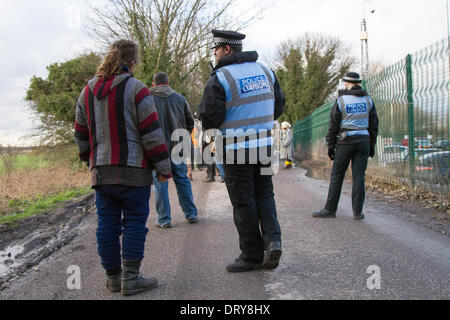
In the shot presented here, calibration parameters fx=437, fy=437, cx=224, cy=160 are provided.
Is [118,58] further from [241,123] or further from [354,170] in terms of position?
[354,170]

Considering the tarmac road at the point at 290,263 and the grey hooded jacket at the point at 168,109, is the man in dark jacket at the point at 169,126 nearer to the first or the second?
the grey hooded jacket at the point at 168,109

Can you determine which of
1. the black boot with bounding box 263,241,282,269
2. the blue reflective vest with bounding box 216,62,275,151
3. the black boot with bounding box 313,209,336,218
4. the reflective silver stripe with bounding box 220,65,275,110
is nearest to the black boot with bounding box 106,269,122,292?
the black boot with bounding box 263,241,282,269

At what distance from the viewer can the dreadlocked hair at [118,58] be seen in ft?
11.3

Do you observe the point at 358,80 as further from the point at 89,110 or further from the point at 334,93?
the point at 334,93

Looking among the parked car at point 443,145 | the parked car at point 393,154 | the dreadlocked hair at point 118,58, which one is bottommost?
the parked car at point 393,154

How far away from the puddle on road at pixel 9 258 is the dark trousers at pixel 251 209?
2424mm

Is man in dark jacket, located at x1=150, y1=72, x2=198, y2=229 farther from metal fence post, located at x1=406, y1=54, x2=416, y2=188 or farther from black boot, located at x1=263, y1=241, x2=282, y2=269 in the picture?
metal fence post, located at x1=406, y1=54, x2=416, y2=188

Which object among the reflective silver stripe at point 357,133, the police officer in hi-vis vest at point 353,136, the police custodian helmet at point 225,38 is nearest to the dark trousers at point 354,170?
the police officer in hi-vis vest at point 353,136

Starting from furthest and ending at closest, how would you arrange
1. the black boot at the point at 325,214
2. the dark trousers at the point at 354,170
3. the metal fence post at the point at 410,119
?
the metal fence post at the point at 410,119 < the black boot at the point at 325,214 < the dark trousers at the point at 354,170

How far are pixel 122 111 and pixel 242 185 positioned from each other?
1.20 m

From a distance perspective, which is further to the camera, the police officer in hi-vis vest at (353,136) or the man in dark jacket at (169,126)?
the police officer in hi-vis vest at (353,136)

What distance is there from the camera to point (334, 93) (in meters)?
39.9

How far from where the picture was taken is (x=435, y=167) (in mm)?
7207
